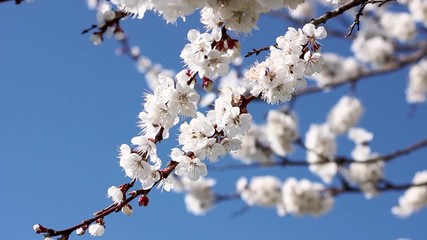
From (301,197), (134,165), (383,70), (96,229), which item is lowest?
(96,229)

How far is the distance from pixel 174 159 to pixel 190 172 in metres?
0.08

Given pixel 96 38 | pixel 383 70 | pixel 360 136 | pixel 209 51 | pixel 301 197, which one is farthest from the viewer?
pixel 301 197

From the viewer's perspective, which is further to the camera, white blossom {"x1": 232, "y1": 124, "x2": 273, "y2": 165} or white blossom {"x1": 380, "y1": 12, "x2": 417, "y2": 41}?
white blossom {"x1": 380, "y1": 12, "x2": 417, "y2": 41}

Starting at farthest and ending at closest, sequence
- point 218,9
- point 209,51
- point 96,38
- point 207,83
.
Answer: point 96,38 → point 207,83 → point 209,51 → point 218,9

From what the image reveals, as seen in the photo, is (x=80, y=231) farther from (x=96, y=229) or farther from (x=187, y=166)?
(x=187, y=166)

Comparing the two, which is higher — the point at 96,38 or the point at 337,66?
the point at 337,66

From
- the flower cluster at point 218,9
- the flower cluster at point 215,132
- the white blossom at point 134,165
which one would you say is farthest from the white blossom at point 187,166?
the flower cluster at point 218,9

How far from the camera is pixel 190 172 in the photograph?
1728 millimetres

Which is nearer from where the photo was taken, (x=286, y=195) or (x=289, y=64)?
(x=289, y=64)

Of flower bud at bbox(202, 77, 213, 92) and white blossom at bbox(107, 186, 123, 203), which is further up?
flower bud at bbox(202, 77, 213, 92)

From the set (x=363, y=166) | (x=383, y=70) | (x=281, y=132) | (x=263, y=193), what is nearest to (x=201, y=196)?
(x=263, y=193)

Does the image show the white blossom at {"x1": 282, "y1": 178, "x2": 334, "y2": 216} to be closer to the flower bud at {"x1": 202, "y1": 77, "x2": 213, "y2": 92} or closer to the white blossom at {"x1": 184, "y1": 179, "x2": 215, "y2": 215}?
the white blossom at {"x1": 184, "y1": 179, "x2": 215, "y2": 215}

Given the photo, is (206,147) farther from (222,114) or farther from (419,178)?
(419,178)

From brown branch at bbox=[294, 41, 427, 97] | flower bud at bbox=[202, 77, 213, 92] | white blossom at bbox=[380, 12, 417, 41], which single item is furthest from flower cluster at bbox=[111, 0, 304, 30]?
white blossom at bbox=[380, 12, 417, 41]
